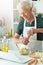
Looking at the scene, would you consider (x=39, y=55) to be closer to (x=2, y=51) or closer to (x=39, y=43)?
(x=39, y=43)

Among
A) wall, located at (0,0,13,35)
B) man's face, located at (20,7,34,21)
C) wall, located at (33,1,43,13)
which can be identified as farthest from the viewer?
wall, located at (0,0,13,35)

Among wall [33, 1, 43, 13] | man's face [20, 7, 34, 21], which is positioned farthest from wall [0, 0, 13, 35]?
man's face [20, 7, 34, 21]

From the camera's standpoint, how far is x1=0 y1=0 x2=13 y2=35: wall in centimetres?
221

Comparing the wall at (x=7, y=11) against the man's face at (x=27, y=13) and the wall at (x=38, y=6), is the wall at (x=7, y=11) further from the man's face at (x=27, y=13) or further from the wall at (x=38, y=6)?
the man's face at (x=27, y=13)

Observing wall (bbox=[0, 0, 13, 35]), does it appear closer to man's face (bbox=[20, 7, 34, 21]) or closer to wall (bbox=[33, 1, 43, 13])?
wall (bbox=[33, 1, 43, 13])

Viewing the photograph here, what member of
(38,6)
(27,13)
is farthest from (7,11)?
(27,13)

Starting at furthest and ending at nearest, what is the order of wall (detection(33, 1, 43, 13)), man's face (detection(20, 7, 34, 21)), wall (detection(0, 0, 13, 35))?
wall (detection(0, 0, 13, 35)), wall (detection(33, 1, 43, 13)), man's face (detection(20, 7, 34, 21))

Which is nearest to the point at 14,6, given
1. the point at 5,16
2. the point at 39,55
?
the point at 5,16

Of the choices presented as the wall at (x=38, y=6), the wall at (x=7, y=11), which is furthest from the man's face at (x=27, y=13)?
the wall at (x=7, y=11)

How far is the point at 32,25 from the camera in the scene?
1521 mm

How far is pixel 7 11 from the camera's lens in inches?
88.5

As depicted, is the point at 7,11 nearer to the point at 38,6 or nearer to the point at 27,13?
the point at 38,6

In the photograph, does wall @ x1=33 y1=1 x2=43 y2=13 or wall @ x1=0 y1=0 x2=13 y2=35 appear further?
wall @ x1=0 y1=0 x2=13 y2=35

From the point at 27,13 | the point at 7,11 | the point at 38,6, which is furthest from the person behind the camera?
the point at 7,11
